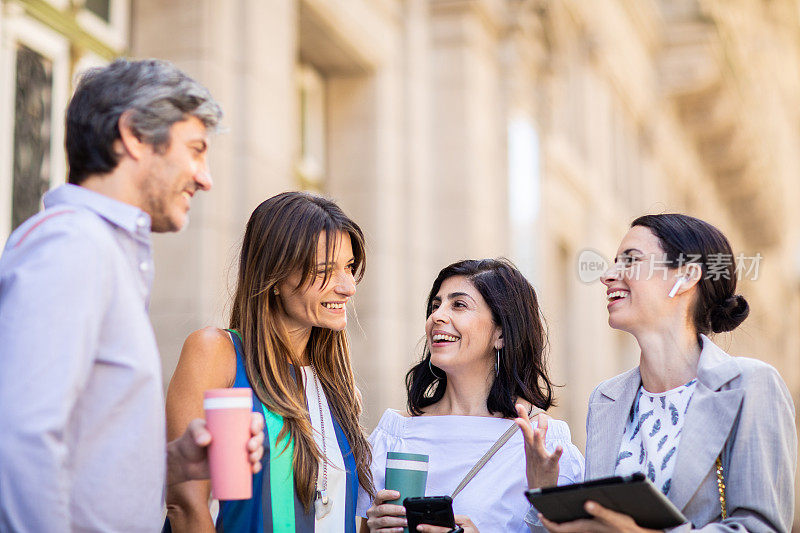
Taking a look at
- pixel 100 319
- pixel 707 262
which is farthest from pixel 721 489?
pixel 100 319

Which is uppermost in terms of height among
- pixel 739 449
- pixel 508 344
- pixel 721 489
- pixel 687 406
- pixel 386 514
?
pixel 508 344

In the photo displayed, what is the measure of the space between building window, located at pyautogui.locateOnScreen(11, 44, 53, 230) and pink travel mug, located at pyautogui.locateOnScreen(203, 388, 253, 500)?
351cm

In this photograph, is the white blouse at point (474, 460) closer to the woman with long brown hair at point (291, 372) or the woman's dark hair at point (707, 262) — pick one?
the woman with long brown hair at point (291, 372)

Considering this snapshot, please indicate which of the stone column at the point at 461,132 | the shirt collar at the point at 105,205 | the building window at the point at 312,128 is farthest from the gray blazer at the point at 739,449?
the stone column at the point at 461,132

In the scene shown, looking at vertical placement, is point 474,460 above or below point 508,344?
below

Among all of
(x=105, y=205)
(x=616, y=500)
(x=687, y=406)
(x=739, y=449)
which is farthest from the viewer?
(x=687, y=406)

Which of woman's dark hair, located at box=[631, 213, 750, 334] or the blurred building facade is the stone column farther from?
woman's dark hair, located at box=[631, 213, 750, 334]

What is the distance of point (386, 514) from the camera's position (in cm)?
322

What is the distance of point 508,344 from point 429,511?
105cm

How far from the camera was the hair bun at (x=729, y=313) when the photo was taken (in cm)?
341

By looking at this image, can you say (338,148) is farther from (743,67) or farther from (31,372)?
(743,67)

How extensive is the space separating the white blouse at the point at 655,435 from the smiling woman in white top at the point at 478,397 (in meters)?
0.34

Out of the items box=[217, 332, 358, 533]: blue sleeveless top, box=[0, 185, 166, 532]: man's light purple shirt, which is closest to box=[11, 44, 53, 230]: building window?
box=[217, 332, 358, 533]: blue sleeveless top

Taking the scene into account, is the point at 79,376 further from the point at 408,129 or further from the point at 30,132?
the point at 408,129
